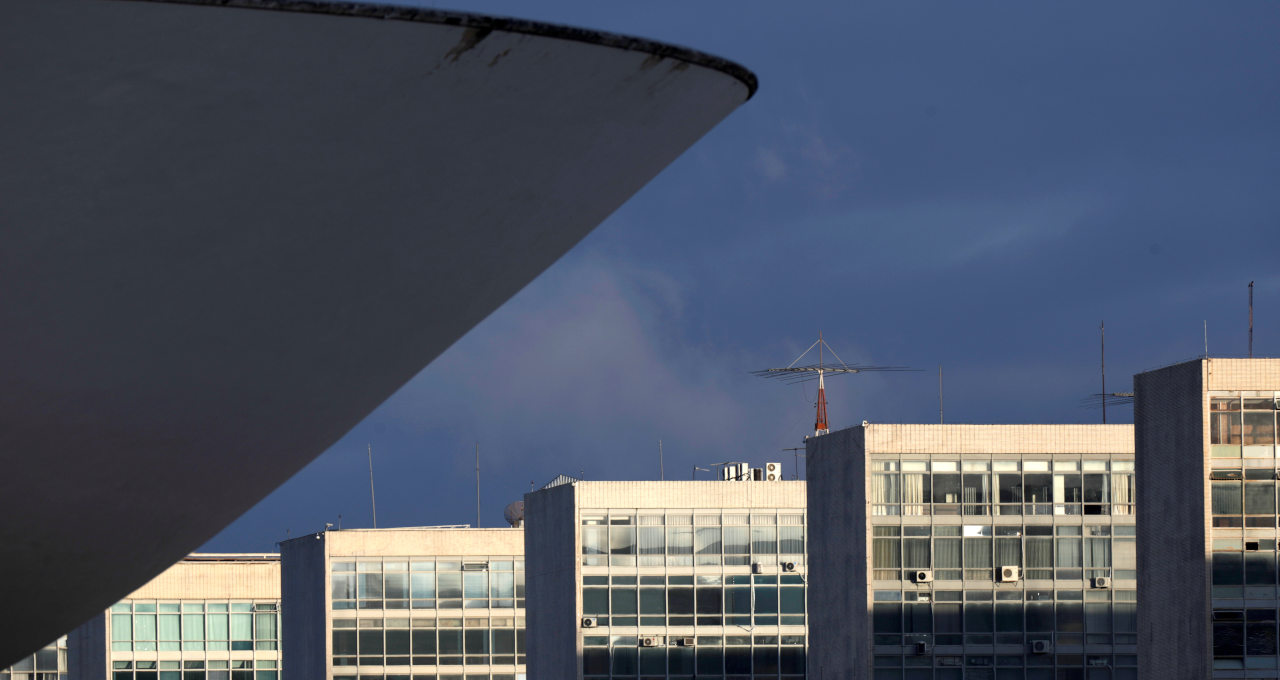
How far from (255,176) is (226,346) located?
776 millimetres

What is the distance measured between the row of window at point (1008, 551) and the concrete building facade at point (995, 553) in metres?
0.03

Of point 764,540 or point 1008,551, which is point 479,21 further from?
point 764,540

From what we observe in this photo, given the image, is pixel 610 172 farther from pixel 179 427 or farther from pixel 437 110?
pixel 179 427

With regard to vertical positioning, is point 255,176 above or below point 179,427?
above

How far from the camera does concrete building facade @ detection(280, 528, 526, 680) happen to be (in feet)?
201

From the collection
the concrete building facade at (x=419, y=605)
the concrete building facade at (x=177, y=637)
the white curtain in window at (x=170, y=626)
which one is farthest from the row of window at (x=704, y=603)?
the white curtain in window at (x=170, y=626)

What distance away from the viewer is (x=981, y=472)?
45.0 meters

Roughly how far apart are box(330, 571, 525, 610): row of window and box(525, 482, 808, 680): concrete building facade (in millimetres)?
8361

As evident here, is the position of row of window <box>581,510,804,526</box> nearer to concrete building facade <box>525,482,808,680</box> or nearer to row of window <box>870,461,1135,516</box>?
concrete building facade <box>525,482,808,680</box>

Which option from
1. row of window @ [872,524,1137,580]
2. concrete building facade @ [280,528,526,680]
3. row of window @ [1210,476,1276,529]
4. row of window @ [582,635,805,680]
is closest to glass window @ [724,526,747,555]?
row of window @ [582,635,805,680]

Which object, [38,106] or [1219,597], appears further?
[1219,597]

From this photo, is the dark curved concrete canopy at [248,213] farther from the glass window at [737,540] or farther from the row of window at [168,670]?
the row of window at [168,670]

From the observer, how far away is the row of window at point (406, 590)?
202ft

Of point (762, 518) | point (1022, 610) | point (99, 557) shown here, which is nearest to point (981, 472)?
point (1022, 610)
